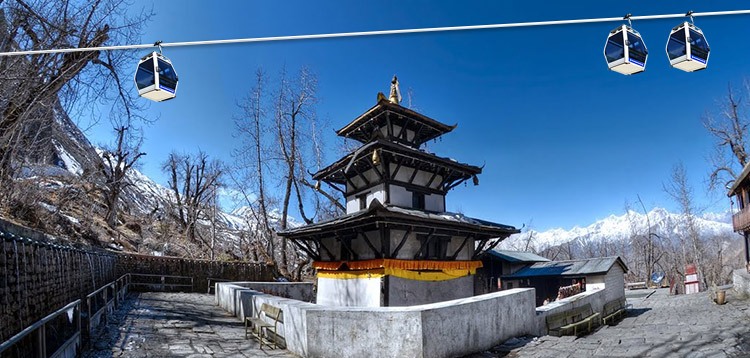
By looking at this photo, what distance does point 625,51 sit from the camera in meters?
5.84

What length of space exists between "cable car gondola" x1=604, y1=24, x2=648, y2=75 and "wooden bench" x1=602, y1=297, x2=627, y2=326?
1616cm

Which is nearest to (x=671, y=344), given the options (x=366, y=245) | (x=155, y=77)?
(x=366, y=245)

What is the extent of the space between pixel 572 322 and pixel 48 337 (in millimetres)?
15537

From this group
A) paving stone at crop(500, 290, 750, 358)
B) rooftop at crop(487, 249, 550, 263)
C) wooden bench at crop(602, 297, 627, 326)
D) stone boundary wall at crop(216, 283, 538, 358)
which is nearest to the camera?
stone boundary wall at crop(216, 283, 538, 358)

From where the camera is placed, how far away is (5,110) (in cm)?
1012

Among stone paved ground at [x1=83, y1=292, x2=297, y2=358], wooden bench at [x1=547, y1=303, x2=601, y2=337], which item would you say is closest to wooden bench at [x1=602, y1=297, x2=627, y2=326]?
wooden bench at [x1=547, y1=303, x2=601, y2=337]

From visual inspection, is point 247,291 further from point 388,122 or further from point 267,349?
Result: point 388,122

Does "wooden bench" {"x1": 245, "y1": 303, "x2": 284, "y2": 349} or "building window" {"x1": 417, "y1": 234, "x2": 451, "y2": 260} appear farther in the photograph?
"building window" {"x1": 417, "y1": 234, "x2": 451, "y2": 260}

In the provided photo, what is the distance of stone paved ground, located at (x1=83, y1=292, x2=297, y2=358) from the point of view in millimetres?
9078

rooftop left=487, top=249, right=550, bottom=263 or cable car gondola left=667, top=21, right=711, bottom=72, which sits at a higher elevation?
cable car gondola left=667, top=21, right=711, bottom=72

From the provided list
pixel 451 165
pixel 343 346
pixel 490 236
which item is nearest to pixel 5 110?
pixel 343 346

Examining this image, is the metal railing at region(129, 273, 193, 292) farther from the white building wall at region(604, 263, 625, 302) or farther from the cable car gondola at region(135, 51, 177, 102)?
the white building wall at region(604, 263, 625, 302)

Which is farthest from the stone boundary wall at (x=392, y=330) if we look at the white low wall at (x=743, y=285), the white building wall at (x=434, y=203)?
the white low wall at (x=743, y=285)

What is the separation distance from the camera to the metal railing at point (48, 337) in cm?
523
